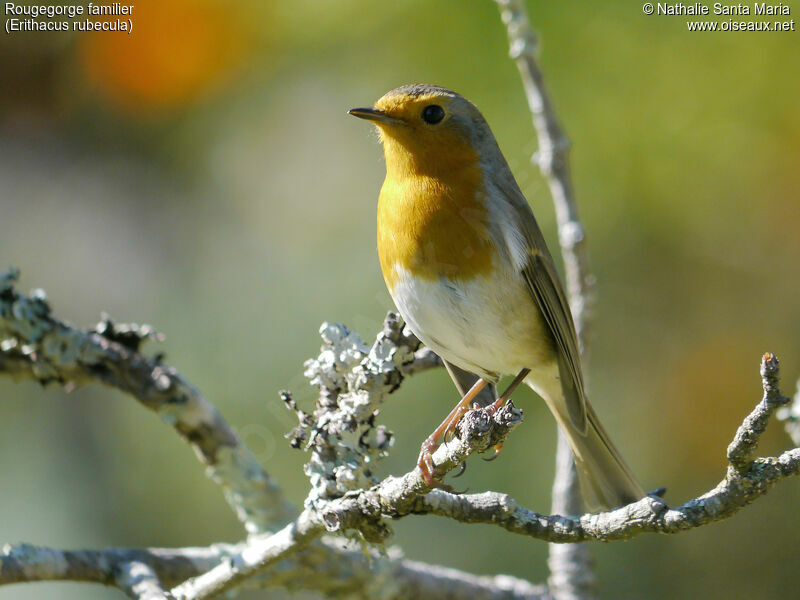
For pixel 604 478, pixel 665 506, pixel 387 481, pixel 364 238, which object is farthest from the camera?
pixel 364 238

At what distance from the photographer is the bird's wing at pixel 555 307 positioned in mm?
2730

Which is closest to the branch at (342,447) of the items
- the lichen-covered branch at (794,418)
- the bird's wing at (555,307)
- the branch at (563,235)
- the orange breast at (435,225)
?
the orange breast at (435,225)

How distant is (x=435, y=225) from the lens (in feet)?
8.59

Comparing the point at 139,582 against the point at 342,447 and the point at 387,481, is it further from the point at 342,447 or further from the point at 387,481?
the point at 387,481

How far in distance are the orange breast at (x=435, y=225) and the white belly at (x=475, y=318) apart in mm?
36

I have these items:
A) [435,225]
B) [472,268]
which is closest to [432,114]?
[435,225]

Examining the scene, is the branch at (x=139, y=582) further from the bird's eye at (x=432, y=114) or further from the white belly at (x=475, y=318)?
the bird's eye at (x=432, y=114)

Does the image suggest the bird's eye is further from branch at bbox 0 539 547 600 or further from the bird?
branch at bbox 0 539 547 600

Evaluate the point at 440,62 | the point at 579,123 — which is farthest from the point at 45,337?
the point at 579,123

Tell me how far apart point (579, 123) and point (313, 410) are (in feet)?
4.42

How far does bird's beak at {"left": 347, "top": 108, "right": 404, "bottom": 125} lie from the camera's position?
2.75 metres

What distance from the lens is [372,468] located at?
2.33 meters

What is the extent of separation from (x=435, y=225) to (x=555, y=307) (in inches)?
17.4

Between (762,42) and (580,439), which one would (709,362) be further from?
(762,42)
